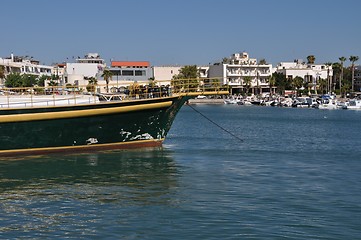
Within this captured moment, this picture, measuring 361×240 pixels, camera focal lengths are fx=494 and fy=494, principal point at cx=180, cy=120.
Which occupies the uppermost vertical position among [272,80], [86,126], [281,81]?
[272,80]

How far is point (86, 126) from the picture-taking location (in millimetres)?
26094

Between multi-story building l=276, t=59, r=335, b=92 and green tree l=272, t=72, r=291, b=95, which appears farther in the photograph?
multi-story building l=276, t=59, r=335, b=92

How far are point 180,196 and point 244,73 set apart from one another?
422 feet

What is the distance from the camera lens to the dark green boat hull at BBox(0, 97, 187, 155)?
82.2ft

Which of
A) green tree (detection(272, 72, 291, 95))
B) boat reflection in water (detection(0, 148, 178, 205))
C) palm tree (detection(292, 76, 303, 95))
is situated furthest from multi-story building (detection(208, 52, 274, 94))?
boat reflection in water (detection(0, 148, 178, 205))

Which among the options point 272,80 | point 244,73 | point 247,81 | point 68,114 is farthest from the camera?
point 244,73

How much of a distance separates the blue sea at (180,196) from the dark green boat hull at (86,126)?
28.8 inches

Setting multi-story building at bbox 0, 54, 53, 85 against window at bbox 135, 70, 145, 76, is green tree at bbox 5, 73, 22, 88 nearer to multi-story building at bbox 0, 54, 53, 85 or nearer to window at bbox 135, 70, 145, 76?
multi-story building at bbox 0, 54, 53, 85

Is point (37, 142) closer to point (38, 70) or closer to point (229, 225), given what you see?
point (229, 225)

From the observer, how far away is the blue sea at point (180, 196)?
13219 mm

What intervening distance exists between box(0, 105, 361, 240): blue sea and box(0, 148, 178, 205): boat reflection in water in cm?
4

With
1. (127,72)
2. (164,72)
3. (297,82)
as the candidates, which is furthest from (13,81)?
(297,82)

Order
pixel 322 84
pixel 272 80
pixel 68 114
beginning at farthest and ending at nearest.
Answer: pixel 322 84 → pixel 272 80 → pixel 68 114

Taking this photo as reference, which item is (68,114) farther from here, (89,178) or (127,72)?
(127,72)
